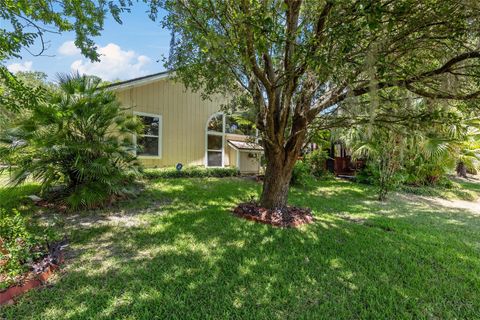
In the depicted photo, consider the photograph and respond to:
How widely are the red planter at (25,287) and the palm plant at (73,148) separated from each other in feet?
8.75

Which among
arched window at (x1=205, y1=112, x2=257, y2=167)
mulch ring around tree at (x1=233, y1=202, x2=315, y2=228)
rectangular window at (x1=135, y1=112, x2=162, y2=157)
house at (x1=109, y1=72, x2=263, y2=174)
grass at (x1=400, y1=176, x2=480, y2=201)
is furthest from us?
arched window at (x1=205, y1=112, x2=257, y2=167)

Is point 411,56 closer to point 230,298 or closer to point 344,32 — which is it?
point 344,32

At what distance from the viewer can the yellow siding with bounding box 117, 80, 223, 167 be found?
9.92m

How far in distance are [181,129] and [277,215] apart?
23.9 feet

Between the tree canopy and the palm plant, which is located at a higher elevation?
the tree canopy

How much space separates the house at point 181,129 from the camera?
387 inches

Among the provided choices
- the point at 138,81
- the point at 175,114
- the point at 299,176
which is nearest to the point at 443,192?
the point at 299,176

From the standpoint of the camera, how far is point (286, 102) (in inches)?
181

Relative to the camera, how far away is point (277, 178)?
525 cm

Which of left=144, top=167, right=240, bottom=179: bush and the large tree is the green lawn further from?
left=144, top=167, right=240, bottom=179: bush

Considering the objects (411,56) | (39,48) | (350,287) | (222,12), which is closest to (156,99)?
(39,48)

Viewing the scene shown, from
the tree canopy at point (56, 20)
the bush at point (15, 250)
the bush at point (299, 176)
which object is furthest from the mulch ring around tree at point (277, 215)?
the bush at point (299, 176)

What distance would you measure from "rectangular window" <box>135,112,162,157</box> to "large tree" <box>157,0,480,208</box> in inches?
194

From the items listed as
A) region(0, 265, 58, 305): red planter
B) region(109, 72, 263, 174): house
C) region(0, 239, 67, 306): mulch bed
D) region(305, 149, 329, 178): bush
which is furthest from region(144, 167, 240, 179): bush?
region(0, 265, 58, 305): red planter
